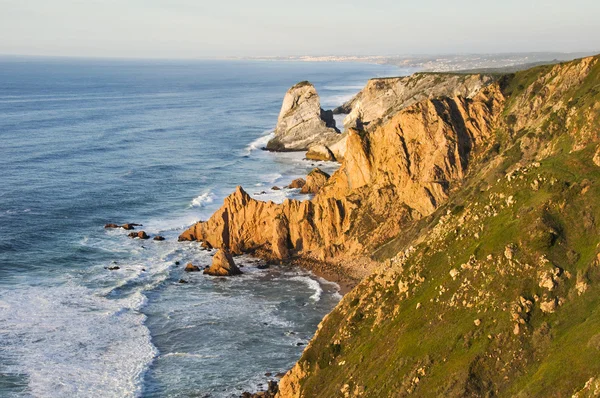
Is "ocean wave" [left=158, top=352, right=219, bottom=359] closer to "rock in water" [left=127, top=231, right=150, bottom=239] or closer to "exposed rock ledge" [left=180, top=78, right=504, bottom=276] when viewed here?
"exposed rock ledge" [left=180, top=78, right=504, bottom=276]

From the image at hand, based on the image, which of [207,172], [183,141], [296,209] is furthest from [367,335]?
[183,141]

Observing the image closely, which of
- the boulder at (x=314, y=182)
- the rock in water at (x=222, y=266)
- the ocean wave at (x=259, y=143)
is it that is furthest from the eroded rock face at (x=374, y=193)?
the ocean wave at (x=259, y=143)

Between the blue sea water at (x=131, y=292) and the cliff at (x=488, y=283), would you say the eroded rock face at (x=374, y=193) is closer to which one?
the cliff at (x=488, y=283)

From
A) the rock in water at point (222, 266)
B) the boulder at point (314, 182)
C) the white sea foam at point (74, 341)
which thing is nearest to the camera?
the white sea foam at point (74, 341)

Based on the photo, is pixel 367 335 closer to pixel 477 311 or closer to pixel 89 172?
pixel 477 311

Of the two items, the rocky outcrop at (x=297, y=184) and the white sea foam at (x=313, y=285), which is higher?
the rocky outcrop at (x=297, y=184)

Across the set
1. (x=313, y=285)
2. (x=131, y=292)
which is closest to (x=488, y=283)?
(x=313, y=285)

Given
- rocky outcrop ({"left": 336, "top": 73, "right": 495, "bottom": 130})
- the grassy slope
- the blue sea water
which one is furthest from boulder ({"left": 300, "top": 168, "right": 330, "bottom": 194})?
the grassy slope
